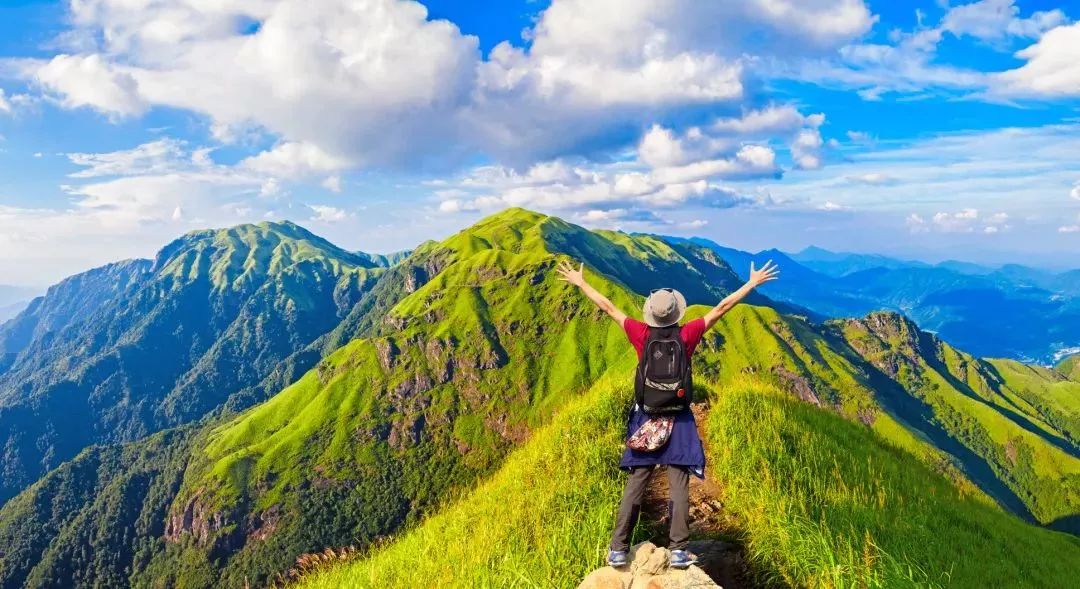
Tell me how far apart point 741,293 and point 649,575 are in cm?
445

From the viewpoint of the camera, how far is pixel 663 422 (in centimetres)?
898

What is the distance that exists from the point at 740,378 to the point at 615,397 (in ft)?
15.5

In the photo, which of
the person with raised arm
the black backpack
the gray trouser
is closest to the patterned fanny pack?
the person with raised arm

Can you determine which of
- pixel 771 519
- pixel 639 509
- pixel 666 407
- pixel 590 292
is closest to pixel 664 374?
pixel 666 407

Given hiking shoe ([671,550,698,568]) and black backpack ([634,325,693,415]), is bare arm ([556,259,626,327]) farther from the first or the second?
hiking shoe ([671,550,698,568])

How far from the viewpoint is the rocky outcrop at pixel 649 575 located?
7.36 meters

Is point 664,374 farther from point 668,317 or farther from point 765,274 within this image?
point 765,274

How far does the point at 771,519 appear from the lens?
9039 millimetres

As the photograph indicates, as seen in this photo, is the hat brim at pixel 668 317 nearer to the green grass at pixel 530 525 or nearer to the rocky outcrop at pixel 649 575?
the rocky outcrop at pixel 649 575

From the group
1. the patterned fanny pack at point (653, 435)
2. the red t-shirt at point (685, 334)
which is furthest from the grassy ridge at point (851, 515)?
the red t-shirt at point (685, 334)

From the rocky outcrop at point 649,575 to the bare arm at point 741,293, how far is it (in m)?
3.63

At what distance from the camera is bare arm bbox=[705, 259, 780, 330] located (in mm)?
8750

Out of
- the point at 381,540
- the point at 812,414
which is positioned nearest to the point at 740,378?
the point at 812,414

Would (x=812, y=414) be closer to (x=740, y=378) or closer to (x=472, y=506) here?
(x=740, y=378)
